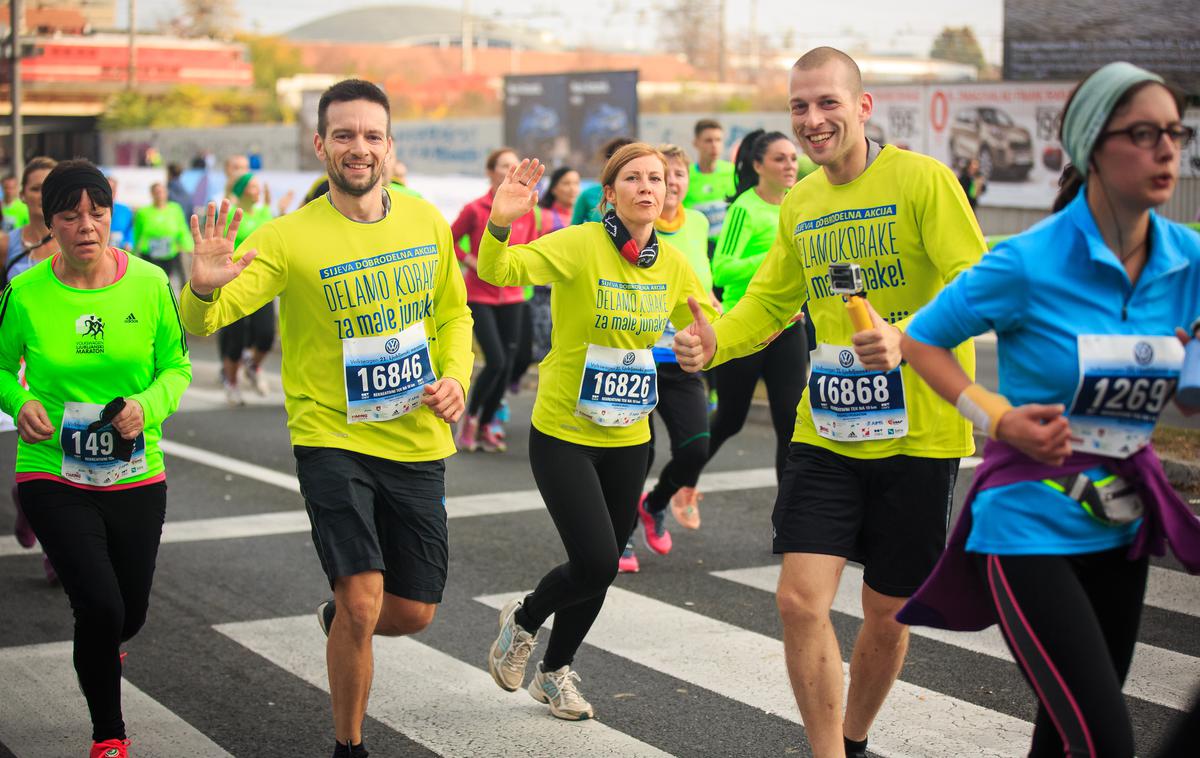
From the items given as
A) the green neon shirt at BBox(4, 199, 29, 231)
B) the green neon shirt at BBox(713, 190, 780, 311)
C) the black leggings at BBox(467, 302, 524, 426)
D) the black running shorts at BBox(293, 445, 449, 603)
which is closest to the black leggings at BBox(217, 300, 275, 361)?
the green neon shirt at BBox(4, 199, 29, 231)

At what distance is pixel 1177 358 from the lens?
333 centimetres

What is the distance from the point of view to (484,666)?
612cm

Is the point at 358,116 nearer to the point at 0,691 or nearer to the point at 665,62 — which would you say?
the point at 0,691

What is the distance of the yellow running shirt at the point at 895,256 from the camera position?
4.35 meters

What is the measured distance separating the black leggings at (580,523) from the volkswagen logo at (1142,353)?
93.5 inches

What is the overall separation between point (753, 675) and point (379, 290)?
2224 mm

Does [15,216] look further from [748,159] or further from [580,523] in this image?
[580,523]

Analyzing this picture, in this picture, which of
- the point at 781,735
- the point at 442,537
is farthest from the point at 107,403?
the point at 781,735

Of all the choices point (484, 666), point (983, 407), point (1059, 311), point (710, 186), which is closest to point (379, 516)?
point (484, 666)

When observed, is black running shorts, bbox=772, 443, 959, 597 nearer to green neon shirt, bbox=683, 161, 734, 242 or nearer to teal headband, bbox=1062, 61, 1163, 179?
teal headband, bbox=1062, 61, 1163, 179

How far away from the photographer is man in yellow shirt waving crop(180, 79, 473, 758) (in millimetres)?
4652

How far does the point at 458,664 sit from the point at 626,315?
161cm

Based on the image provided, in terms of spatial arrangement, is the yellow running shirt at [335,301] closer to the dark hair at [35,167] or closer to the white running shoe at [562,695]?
the white running shoe at [562,695]

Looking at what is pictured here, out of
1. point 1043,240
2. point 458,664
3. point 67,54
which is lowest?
point 458,664
